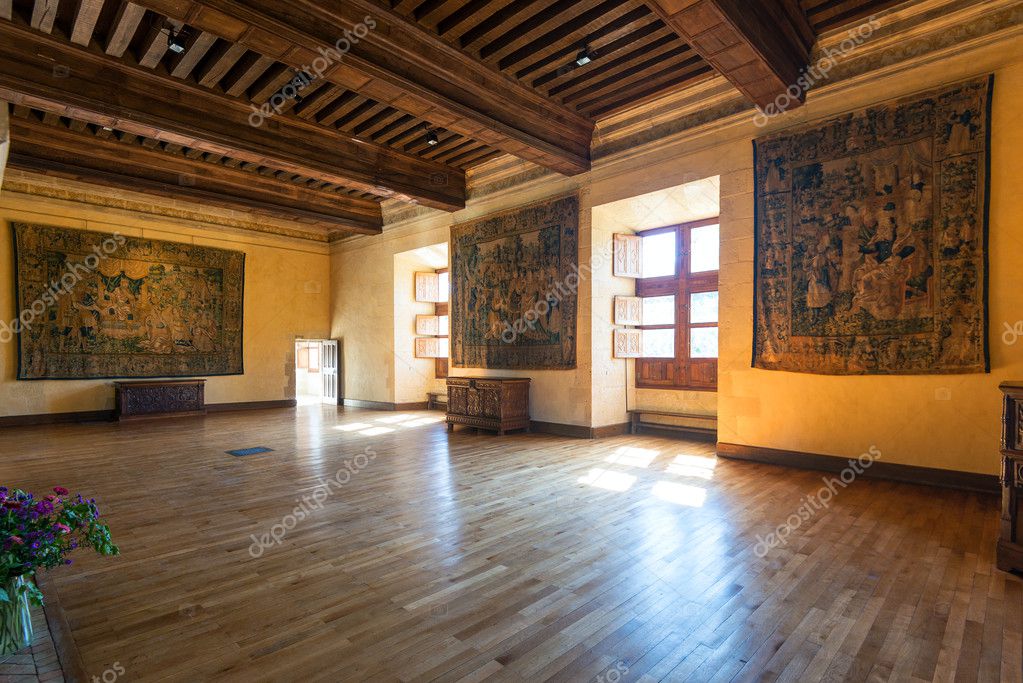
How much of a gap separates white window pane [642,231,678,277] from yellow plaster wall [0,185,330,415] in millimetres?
8426

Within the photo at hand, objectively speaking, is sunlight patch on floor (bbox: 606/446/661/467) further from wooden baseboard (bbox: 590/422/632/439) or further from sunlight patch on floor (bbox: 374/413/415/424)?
sunlight patch on floor (bbox: 374/413/415/424)

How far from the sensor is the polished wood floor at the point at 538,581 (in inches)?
83.4

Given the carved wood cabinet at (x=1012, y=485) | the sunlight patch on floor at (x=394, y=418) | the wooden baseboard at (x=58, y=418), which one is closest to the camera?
the carved wood cabinet at (x=1012, y=485)

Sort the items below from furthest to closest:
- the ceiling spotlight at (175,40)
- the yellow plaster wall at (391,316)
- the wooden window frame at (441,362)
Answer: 1. the wooden window frame at (441,362)
2. the yellow plaster wall at (391,316)
3. the ceiling spotlight at (175,40)

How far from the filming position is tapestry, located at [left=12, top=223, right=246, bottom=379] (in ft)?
30.6

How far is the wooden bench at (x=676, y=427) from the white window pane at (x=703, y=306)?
57.8 inches

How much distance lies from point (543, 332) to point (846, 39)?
5.14 metres

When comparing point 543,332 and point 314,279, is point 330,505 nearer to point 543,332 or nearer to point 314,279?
point 543,332

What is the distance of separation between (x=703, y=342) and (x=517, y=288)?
3073 millimetres

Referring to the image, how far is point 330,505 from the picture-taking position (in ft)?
14.3

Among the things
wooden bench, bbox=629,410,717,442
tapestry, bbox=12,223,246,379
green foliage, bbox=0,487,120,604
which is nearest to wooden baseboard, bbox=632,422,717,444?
wooden bench, bbox=629,410,717,442

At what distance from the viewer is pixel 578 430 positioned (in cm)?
782

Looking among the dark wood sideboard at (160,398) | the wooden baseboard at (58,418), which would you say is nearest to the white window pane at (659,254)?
the dark wood sideboard at (160,398)

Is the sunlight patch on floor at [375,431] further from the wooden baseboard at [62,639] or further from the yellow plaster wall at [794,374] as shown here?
the wooden baseboard at [62,639]
